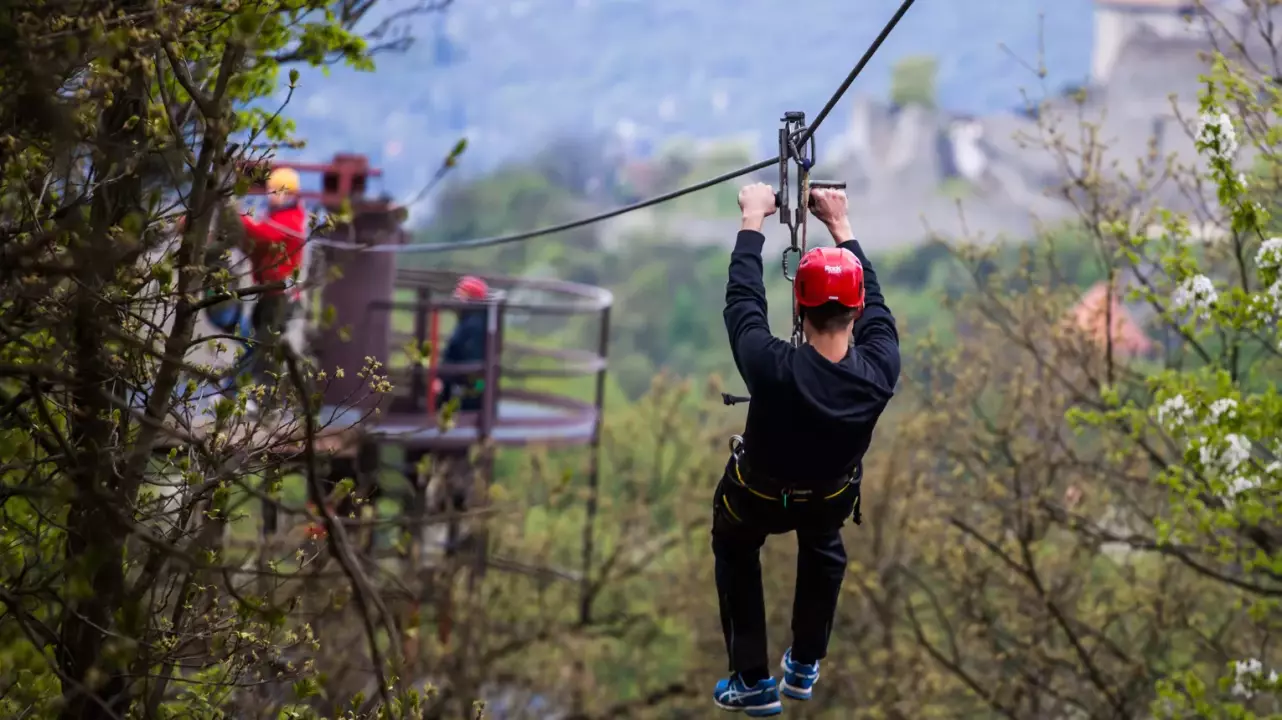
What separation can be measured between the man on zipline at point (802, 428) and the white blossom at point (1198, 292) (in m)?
4.40

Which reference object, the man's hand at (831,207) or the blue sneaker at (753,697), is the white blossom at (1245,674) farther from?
the man's hand at (831,207)

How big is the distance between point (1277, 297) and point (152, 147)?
6.42 metres

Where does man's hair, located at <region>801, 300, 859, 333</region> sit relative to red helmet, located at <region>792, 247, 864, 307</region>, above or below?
below

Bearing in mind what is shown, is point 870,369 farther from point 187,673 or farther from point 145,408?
point 187,673

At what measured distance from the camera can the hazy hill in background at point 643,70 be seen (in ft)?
390

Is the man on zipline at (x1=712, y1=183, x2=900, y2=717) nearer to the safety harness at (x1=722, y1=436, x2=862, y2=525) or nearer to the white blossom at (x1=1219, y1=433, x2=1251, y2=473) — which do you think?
the safety harness at (x1=722, y1=436, x2=862, y2=525)

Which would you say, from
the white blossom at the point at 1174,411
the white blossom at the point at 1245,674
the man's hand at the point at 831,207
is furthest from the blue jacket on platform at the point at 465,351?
the man's hand at the point at 831,207

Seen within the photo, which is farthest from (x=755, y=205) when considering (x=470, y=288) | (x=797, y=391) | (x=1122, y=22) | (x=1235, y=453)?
(x=1122, y=22)

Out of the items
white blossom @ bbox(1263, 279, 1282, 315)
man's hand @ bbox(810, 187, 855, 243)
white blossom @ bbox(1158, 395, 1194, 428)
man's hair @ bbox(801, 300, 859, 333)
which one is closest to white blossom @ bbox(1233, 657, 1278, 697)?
white blossom @ bbox(1158, 395, 1194, 428)

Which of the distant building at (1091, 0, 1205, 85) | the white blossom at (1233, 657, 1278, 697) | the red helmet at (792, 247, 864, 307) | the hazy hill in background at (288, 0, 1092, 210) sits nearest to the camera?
the red helmet at (792, 247, 864, 307)

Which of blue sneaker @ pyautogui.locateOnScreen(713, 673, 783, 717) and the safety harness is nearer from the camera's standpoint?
the safety harness

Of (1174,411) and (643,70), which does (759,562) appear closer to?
(1174,411)

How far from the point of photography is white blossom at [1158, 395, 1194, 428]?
10053 mm

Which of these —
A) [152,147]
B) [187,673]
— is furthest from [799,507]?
[187,673]
